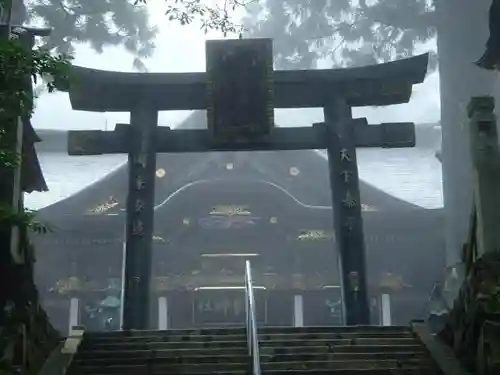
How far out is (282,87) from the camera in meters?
10.2

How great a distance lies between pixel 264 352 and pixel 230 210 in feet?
24.7

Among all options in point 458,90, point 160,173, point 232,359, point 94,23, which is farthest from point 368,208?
point 232,359

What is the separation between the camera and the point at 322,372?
639 centimetres

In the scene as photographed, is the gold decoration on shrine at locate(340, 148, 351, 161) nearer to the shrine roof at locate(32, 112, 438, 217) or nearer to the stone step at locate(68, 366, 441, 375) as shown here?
the stone step at locate(68, 366, 441, 375)

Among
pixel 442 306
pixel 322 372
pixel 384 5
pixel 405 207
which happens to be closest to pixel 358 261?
pixel 442 306

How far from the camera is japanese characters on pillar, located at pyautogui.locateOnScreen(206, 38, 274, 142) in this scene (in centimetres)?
991

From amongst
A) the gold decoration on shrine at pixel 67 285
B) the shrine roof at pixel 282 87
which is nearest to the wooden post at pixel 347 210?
the shrine roof at pixel 282 87

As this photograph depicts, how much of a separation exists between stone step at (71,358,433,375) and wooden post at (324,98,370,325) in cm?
233

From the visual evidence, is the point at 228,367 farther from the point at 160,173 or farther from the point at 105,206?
the point at 160,173

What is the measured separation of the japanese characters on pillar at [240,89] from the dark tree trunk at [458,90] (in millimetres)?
3029

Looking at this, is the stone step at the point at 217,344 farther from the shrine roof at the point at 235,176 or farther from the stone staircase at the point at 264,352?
the shrine roof at the point at 235,176

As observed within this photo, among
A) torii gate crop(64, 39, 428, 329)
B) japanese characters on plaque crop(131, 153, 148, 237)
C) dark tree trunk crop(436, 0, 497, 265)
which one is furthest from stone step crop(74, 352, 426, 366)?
dark tree trunk crop(436, 0, 497, 265)

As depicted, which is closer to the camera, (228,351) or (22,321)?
(22,321)

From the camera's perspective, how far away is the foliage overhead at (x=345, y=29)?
51.7 ft
